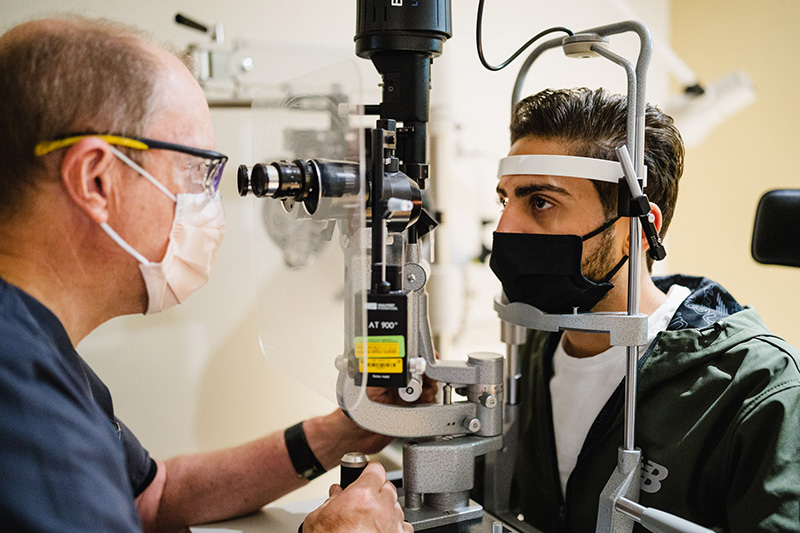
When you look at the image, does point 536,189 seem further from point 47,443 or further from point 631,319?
point 47,443

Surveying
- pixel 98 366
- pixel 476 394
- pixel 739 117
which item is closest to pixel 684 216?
pixel 739 117

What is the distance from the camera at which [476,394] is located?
48.6 inches

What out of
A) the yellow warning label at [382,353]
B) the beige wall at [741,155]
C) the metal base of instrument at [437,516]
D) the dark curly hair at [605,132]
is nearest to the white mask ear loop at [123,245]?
the yellow warning label at [382,353]

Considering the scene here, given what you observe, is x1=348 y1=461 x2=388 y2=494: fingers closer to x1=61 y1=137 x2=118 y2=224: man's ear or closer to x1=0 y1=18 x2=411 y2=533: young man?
x1=0 y1=18 x2=411 y2=533: young man

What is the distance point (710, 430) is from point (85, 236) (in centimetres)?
102

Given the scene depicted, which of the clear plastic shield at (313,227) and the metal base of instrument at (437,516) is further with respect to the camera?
the metal base of instrument at (437,516)

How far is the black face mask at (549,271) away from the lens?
1.26 meters

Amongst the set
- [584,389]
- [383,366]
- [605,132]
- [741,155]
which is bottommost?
[584,389]

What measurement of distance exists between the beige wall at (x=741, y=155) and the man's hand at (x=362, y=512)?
87.6 inches

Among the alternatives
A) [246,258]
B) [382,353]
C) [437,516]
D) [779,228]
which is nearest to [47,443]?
[382,353]

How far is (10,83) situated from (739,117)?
9.52ft

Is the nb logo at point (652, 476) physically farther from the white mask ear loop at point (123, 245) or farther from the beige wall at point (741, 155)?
the beige wall at point (741, 155)

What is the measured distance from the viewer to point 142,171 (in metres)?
1.01

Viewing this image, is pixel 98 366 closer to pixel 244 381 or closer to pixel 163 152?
pixel 244 381
